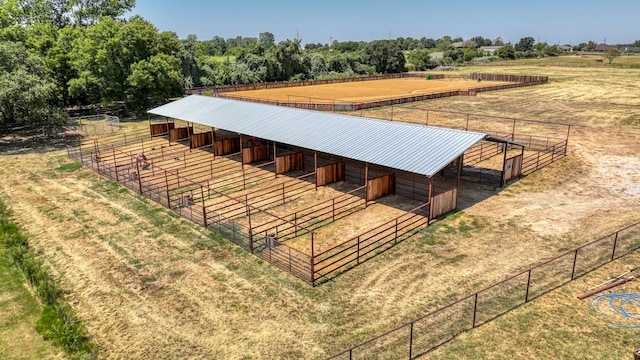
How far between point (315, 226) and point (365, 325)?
26.4ft

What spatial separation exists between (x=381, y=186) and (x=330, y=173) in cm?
385

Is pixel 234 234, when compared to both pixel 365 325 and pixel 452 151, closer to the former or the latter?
pixel 365 325

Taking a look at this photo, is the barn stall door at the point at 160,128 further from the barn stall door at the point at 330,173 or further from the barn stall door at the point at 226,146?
the barn stall door at the point at 330,173

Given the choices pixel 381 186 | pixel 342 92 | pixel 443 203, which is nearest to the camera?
pixel 443 203

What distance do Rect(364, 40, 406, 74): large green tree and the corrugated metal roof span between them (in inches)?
3268

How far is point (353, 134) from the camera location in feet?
87.7

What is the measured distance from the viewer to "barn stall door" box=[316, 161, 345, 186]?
26636mm

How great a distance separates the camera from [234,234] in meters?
20.2

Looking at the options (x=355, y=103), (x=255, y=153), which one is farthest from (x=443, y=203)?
(x=355, y=103)

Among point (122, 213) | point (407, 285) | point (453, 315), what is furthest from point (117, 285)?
point (453, 315)

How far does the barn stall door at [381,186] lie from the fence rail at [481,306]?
9332 millimetres

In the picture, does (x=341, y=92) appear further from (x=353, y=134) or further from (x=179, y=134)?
(x=353, y=134)

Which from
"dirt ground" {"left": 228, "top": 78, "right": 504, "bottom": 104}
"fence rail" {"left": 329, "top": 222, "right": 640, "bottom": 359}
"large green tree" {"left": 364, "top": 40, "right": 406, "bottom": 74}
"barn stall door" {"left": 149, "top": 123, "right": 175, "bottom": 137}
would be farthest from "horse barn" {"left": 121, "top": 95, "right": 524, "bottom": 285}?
"large green tree" {"left": 364, "top": 40, "right": 406, "bottom": 74}

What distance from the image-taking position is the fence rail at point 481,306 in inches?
501
